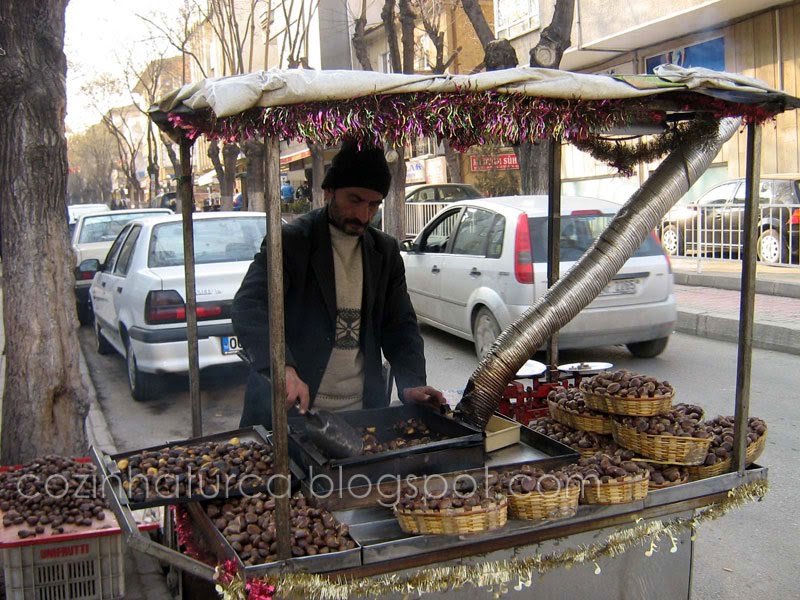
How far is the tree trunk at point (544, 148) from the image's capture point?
10720mm

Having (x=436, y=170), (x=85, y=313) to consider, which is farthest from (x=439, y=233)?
(x=436, y=170)

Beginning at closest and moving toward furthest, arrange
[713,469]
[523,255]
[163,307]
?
1. [713,469]
2. [163,307]
3. [523,255]

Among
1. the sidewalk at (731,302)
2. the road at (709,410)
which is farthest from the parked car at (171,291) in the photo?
the sidewalk at (731,302)

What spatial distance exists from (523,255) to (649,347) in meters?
1.89

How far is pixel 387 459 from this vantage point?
258 centimetres

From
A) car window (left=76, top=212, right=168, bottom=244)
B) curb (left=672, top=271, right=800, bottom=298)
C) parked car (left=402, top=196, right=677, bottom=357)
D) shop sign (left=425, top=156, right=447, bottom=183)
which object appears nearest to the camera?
parked car (left=402, top=196, right=677, bottom=357)

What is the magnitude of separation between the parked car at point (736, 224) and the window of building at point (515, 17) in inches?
401

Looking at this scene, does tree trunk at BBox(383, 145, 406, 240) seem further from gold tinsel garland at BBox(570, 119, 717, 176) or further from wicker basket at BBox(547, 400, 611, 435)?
wicker basket at BBox(547, 400, 611, 435)

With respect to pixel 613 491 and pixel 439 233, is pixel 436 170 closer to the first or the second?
pixel 439 233

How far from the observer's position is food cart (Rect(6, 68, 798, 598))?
7.34ft

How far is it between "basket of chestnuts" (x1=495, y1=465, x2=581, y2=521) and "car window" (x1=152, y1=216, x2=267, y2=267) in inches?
191

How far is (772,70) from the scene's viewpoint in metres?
16.0

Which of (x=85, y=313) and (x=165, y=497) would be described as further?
(x=85, y=313)

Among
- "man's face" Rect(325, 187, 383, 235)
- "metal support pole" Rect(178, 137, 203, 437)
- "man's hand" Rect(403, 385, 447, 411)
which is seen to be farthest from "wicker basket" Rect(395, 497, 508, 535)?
"metal support pole" Rect(178, 137, 203, 437)
